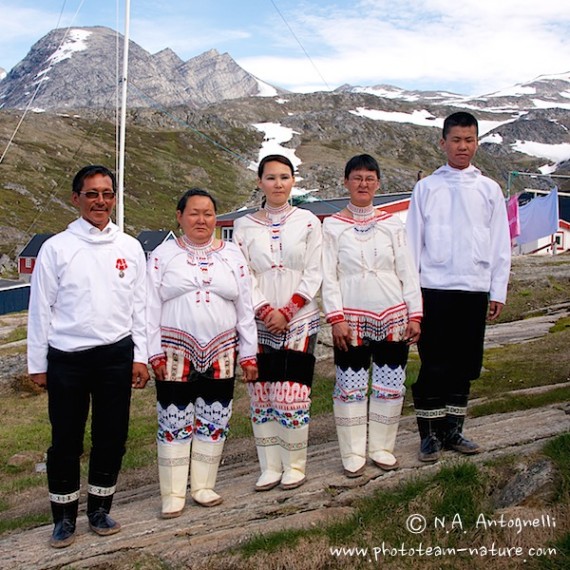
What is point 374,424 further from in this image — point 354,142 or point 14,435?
point 354,142

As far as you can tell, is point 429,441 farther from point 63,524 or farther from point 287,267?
point 63,524

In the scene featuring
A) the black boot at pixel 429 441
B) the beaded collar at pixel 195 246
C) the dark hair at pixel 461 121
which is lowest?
the black boot at pixel 429 441

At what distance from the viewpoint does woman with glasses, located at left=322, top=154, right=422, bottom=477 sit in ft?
18.7

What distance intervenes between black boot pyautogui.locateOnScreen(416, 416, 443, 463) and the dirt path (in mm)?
95

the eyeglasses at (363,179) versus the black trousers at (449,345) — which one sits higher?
the eyeglasses at (363,179)

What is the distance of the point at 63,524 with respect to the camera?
5246 millimetres

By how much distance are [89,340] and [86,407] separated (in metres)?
0.57

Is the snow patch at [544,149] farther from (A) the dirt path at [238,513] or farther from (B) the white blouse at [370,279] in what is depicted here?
(B) the white blouse at [370,279]

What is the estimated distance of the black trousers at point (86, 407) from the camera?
505cm

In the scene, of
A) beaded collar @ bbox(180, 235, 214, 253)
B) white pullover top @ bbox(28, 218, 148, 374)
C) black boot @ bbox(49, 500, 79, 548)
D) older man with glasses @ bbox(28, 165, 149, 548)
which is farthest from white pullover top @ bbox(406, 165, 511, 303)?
black boot @ bbox(49, 500, 79, 548)

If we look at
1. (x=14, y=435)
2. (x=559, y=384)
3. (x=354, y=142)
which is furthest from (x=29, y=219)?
(x=354, y=142)

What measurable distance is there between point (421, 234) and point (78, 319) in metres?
3.07

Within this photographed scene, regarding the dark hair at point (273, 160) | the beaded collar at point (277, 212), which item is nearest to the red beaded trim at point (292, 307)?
the beaded collar at point (277, 212)

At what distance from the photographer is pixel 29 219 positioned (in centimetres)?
7938
